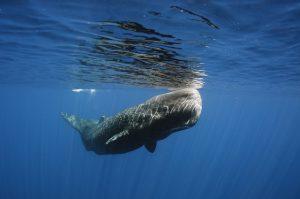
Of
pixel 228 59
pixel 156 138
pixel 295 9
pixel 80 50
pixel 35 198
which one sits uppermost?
pixel 295 9

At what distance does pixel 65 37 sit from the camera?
15.3 metres

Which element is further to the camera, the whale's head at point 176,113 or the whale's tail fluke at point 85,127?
the whale's tail fluke at point 85,127

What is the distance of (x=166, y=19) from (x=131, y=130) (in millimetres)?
5870

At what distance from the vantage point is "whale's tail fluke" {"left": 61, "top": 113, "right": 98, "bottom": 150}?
9.94m

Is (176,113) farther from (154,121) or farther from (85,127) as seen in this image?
(85,127)

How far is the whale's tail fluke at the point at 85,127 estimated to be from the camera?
391 inches

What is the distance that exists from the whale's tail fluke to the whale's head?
3593 mm

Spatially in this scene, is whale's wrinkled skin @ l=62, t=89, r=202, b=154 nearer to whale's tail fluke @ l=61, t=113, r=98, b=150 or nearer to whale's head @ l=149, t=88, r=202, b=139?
whale's head @ l=149, t=88, r=202, b=139

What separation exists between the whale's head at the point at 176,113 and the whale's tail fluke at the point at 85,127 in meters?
3.59

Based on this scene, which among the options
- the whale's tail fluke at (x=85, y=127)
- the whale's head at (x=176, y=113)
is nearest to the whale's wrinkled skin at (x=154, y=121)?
the whale's head at (x=176, y=113)

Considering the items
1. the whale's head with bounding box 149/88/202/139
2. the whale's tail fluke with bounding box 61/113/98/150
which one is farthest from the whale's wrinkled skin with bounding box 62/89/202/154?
the whale's tail fluke with bounding box 61/113/98/150

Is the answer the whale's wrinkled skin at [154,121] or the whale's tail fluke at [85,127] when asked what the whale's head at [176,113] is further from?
the whale's tail fluke at [85,127]

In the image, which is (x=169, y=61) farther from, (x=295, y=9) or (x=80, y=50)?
(x=295, y=9)

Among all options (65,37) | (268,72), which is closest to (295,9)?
(65,37)
